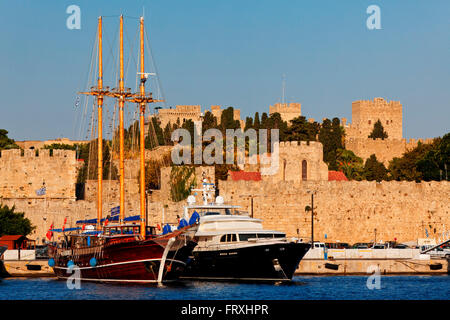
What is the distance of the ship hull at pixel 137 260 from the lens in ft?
124

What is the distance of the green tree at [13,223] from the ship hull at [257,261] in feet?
59.5

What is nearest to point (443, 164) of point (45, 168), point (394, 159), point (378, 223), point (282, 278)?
point (394, 159)

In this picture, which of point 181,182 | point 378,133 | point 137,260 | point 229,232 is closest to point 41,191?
point 181,182

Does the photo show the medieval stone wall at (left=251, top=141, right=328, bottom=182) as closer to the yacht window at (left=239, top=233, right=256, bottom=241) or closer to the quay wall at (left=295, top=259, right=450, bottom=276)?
the quay wall at (left=295, top=259, right=450, bottom=276)

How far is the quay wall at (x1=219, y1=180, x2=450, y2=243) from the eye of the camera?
196 feet

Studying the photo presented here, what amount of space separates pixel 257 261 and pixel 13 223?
20.6m

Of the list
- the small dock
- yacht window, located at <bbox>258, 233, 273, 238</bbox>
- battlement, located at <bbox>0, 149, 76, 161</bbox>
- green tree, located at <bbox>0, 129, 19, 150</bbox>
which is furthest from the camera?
green tree, located at <bbox>0, 129, 19, 150</bbox>

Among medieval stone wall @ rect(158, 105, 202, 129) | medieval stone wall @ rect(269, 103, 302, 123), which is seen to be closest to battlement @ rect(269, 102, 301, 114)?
medieval stone wall @ rect(269, 103, 302, 123)

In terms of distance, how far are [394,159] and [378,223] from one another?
125ft

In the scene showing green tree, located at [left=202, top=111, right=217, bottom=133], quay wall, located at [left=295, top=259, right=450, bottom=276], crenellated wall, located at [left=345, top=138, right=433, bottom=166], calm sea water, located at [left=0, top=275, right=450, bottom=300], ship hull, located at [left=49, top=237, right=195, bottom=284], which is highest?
green tree, located at [left=202, top=111, right=217, bottom=133]

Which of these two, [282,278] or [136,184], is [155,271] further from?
[136,184]

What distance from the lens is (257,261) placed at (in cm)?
3959

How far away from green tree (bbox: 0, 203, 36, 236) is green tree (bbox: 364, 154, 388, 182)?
38.4 metres

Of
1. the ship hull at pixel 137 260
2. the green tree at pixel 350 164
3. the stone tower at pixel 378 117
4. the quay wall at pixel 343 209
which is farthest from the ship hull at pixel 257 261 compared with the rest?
the stone tower at pixel 378 117
